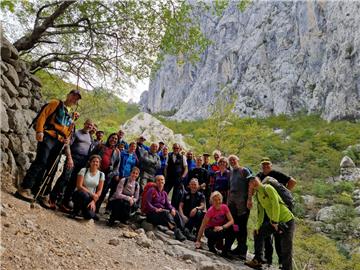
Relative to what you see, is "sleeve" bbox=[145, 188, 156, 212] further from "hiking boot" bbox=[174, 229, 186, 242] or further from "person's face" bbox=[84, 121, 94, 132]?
"person's face" bbox=[84, 121, 94, 132]

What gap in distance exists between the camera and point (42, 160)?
215 inches

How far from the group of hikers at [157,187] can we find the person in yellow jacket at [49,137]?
15 millimetres

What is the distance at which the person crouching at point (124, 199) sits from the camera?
635cm

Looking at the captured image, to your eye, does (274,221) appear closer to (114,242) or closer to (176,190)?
(114,242)

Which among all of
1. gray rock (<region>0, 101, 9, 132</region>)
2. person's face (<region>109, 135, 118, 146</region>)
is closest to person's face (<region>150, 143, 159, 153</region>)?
person's face (<region>109, 135, 118, 146</region>)

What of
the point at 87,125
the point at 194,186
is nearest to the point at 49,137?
the point at 87,125

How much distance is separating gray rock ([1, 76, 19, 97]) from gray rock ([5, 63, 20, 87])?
0.09m

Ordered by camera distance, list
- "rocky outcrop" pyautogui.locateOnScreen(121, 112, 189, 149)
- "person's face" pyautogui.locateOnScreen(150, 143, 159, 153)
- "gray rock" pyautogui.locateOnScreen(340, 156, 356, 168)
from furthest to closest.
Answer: "gray rock" pyautogui.locateOnScreen(340, 156, 356, 168)
"rocky outcrop" pyautogui.locateOnScreen(121, 112, 189, 149)
"person's face" pyautogui.locateOnScreen(150, 143, 159, 153)

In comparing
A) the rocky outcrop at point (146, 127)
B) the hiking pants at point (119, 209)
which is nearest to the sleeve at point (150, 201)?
the hiking pants at point (119, 209)

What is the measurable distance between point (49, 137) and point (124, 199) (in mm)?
1883

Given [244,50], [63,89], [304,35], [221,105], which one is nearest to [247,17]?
[244,50]

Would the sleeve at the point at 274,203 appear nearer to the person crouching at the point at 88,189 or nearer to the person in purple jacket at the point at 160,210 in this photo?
the person in purple jacket at the point at 160,210

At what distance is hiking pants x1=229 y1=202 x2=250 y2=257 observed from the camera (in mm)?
6348

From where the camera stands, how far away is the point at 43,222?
4.76m
